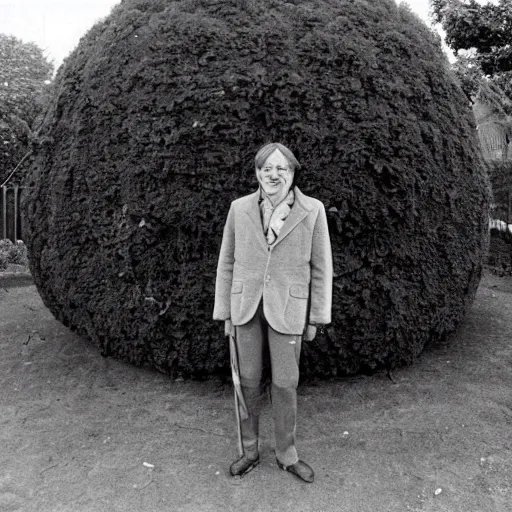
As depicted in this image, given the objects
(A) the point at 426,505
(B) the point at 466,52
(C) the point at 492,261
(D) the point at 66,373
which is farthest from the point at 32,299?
(B) the point at 466,52

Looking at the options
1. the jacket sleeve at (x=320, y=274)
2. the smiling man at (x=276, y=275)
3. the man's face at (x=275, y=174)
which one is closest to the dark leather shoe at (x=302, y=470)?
the smiling man at (x=276, y=275)

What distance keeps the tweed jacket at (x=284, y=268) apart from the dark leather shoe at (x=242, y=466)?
0.74m

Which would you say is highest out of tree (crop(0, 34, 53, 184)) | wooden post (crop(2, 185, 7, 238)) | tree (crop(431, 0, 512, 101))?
tree (crop(431, 0, 512, 101))

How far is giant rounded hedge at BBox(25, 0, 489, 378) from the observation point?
3.54 m

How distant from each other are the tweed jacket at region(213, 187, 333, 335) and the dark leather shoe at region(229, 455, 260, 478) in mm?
742

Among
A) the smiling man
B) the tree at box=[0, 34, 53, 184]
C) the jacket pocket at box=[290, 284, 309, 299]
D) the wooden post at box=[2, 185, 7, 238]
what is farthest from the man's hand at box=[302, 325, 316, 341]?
the wooden post at box=[2, 185, 7, 238]

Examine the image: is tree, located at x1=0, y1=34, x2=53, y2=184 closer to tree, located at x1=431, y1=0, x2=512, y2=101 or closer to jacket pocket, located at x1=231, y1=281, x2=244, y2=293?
jacket pocket, located at x1=231, y1=281, x2=244, y2=293

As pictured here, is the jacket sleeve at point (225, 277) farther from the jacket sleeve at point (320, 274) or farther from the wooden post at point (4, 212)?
the wooden post at point (4, 212)

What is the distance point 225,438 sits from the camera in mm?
3326

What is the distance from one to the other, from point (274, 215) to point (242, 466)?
127 cm

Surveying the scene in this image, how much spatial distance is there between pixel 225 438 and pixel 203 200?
1.40 m

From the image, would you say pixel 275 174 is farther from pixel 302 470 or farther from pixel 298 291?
pixel 302 470

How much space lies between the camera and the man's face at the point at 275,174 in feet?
8.80

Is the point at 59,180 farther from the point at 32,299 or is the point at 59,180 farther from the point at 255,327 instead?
the point at 32,299
